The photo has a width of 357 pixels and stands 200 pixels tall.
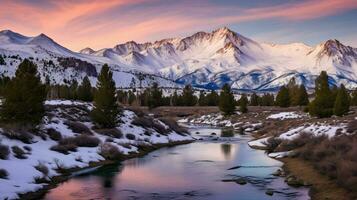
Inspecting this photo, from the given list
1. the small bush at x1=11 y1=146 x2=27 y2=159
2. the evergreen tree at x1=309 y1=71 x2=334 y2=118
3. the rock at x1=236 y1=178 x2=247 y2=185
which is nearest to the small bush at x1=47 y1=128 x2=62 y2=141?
the small bush at x1=11 y1=146 x2=27 y2=159

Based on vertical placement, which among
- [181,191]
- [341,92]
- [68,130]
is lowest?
[181,191]

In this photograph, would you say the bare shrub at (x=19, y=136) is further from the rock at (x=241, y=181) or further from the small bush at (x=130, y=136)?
the rock at (x=241, y=181)

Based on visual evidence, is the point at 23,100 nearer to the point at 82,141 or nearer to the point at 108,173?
the point at 82,141

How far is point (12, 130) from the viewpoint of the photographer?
3966 centimetres

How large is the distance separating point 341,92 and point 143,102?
393 feet

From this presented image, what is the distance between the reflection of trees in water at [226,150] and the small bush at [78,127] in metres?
14.6

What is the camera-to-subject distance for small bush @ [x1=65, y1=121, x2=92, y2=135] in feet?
167

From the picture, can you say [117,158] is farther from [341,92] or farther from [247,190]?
[341,92]

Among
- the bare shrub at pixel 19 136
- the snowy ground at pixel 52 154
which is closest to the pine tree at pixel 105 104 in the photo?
the snowy ground at pixel 52 154

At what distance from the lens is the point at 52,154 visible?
37.5 m

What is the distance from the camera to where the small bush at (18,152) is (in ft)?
109

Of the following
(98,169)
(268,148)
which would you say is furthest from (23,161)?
(268,148)

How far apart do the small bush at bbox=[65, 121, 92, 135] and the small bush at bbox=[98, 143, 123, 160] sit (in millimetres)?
7087

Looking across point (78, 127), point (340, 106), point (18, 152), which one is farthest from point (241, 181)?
point (340, 106)
